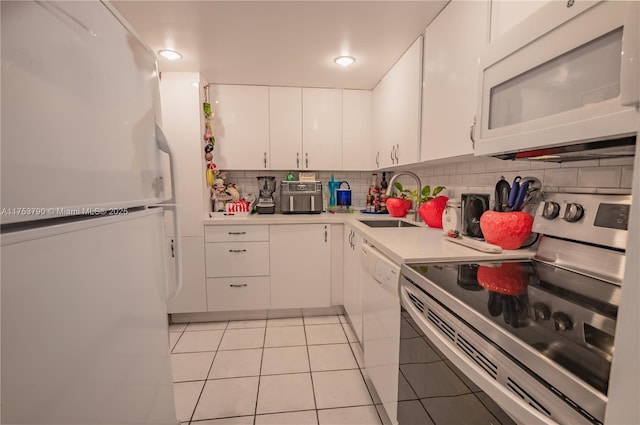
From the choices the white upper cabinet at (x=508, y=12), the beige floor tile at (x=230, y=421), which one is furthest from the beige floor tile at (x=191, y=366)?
the white upper cabinet at (x=508, y=12)

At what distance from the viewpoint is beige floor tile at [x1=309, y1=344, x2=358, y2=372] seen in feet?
5.98

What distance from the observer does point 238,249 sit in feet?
7.80

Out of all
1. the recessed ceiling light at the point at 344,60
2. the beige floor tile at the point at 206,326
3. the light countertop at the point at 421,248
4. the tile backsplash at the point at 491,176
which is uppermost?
the recessed ceiling light at the point at 344,60

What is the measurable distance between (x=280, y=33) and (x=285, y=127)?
0.97 m

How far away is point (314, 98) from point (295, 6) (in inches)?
47.5

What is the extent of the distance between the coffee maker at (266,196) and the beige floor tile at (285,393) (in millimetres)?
1424

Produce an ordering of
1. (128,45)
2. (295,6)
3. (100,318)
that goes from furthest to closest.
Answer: (295,6)
(128,45)
(100,318)

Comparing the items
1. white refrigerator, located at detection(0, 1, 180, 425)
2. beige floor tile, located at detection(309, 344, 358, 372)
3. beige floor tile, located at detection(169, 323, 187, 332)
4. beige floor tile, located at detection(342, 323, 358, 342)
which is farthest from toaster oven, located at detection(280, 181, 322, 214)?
white refrigerator, located at detection(0, 1, 180, 425)

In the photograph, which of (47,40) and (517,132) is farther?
(517,132)

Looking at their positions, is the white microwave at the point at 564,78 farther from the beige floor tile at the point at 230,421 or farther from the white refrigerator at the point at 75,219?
the beige floor tile at the point at 230,421

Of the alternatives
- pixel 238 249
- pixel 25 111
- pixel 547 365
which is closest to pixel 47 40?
pixel 25 111

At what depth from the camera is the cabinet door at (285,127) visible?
2.62 metres

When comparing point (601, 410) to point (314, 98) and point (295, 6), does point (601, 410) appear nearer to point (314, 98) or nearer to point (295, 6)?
point (295, 6)

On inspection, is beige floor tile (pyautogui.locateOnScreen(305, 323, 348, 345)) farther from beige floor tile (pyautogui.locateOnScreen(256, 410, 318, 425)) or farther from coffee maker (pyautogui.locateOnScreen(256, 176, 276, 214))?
coffee maker (pyautogui.locateOnScreen(256, 176, 276, 214))
